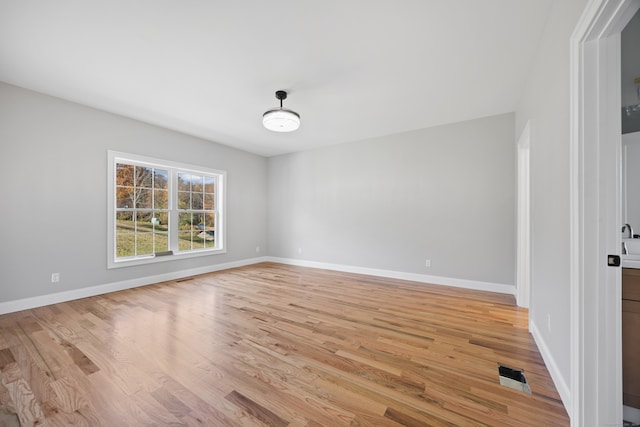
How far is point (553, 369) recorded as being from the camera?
171cm

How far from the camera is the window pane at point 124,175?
154 inches

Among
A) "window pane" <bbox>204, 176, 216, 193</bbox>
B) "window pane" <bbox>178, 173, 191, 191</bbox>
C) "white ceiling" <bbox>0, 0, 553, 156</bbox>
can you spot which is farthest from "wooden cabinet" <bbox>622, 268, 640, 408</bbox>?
"window pane" <bbox>204, 176, 216, 193</bbox>

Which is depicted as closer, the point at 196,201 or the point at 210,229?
the point at 196,201

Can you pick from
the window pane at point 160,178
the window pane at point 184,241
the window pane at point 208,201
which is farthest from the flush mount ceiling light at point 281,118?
the window pane at point 184,241

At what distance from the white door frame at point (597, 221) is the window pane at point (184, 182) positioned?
17.5 feet

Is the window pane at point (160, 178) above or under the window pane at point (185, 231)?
above

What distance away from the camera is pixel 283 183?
20.1ft

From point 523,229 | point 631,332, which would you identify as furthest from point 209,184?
point 631,332

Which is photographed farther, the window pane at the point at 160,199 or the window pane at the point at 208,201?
the window pane at the point at 208,201

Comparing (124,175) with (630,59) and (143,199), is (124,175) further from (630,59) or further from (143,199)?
(630,59)

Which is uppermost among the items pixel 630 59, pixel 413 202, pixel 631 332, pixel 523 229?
pixel 630 59

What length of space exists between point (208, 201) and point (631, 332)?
18.9 feet

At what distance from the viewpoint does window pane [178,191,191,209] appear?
4.73 m

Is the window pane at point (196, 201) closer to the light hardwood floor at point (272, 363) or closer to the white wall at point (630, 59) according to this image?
the light hardwood floor at point (272, 363)
